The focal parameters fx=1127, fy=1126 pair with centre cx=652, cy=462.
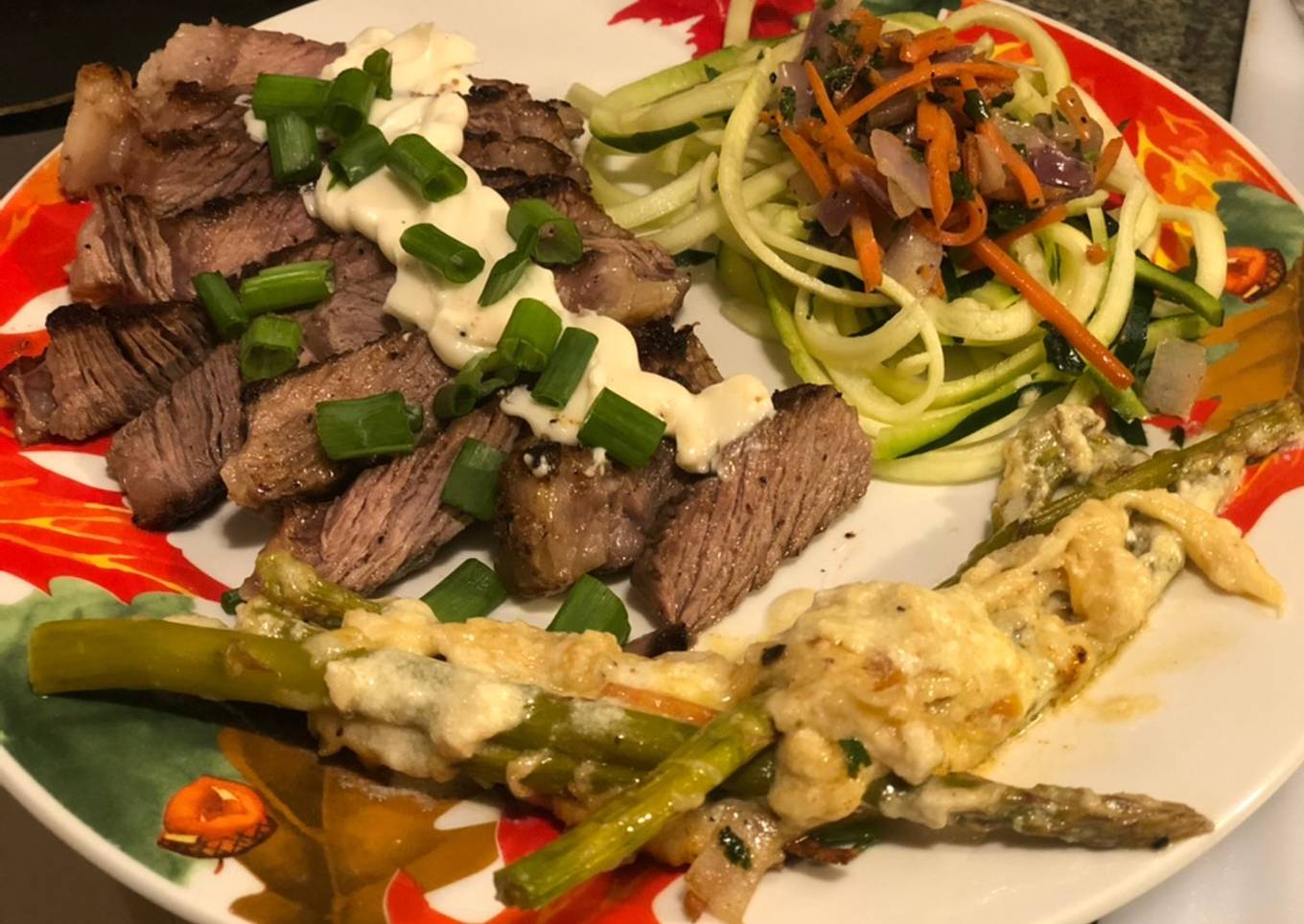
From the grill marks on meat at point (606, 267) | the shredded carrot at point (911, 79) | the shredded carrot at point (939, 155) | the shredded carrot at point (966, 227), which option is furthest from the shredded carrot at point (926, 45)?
the grill marks on meat at point (606, 267)

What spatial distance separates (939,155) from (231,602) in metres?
2.60

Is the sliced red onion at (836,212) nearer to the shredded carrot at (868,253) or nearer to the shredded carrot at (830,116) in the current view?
the shredded carrot at (868,253)

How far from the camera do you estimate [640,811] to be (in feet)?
7.39

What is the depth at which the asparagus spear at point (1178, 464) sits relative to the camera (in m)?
3.19

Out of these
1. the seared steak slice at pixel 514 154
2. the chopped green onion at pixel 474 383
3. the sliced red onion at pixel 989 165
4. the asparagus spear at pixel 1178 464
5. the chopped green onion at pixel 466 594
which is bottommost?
the chopped green onion at pixel 466 594

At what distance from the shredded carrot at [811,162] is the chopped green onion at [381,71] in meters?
1.45

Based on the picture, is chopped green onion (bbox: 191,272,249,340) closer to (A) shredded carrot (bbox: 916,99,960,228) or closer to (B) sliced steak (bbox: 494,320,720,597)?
(B) sliced steak (bbox: 494,320,720,597)

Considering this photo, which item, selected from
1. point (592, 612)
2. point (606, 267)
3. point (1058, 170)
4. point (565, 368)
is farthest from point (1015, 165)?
point (592, 612)

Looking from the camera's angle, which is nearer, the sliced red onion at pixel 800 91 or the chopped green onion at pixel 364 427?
the chopped green onion at pixel 364 427

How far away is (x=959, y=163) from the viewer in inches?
149

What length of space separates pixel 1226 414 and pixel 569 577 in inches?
85.1

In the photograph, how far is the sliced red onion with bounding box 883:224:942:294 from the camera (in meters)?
3.87

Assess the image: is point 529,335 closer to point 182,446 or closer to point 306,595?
point 306,595

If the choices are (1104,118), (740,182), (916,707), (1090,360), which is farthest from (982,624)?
(1104,118)
